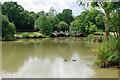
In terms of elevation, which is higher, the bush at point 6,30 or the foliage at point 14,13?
the foliage at point 14,13

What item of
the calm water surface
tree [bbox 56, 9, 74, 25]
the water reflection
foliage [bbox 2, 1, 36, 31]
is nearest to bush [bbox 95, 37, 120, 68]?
the calm water surface

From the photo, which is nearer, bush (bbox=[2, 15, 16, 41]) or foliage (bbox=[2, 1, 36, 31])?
bush (bbox=[2, 15, 16, 41])

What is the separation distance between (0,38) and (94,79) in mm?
17453

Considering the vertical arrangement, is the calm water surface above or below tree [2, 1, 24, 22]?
below

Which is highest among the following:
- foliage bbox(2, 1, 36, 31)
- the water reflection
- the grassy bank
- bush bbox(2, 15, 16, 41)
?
foliage bbox(2, 1, 36, 31)

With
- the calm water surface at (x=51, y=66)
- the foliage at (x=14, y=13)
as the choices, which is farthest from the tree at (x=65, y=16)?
the calm water surface at (x=51, y=66)

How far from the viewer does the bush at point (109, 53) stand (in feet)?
17.1

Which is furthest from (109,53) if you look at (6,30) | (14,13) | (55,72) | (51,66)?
(14,13)

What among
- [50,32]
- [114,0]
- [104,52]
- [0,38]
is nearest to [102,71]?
[104,52]

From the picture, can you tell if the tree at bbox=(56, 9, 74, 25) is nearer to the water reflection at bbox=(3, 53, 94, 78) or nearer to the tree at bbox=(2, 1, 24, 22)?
the tree at bbox=(2, 1, 24, 22)

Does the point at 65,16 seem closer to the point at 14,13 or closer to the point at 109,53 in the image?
the point at 14,13

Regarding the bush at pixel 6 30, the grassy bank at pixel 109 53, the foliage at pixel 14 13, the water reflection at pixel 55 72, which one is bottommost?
the water reflection at pixel 55 72

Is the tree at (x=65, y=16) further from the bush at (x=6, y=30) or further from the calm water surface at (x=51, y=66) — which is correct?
the calm water surface at (x=51, y=66)

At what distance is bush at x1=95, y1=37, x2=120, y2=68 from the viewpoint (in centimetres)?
523
